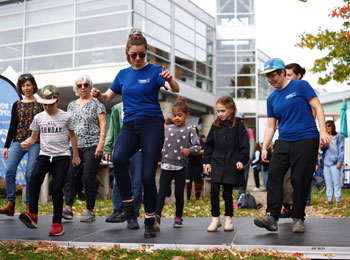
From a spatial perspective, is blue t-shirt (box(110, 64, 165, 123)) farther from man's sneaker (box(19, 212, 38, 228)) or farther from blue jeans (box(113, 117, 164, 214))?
man's sneaker (box(19, 212, 38, 228))

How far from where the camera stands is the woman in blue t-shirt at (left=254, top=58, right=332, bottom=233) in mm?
5375

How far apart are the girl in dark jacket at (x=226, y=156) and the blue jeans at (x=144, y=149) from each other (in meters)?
0.84

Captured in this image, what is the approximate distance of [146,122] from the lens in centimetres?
515

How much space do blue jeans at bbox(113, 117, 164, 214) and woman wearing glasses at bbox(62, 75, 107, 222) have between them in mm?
1334

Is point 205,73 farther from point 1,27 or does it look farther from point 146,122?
point 146,122

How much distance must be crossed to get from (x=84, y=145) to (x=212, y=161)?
1.86 metres

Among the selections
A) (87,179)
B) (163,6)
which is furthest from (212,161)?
(163,6)

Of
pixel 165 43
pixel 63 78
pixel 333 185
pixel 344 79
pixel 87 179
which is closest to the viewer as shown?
pixel 87 179

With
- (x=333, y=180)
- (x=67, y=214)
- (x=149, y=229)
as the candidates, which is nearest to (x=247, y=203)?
(x=333, y=180)

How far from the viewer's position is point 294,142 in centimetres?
545

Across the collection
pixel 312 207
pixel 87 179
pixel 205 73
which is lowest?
pixel 312 207

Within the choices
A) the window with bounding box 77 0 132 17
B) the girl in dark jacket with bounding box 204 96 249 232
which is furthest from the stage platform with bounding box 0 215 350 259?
the window with bounding box 77 0 132 17

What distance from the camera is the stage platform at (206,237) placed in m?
4.40

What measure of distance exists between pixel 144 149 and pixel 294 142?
1.67 metres
